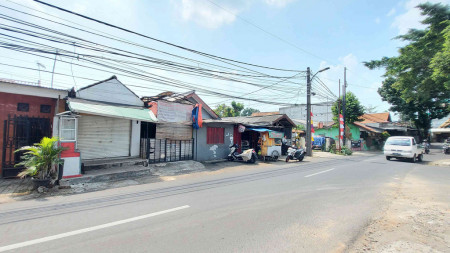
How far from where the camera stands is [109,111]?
997cm

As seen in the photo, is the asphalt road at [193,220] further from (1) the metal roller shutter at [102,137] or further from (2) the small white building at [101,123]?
(1) the metal roller shutter at [102,137]

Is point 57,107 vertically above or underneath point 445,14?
underneath

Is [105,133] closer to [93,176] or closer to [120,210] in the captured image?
[93,176]

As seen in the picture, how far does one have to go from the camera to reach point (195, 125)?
14133mm

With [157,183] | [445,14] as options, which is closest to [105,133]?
[157,183]

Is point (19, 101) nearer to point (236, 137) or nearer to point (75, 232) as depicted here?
A: point (75, 232)

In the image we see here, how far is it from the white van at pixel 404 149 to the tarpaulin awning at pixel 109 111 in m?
17.2

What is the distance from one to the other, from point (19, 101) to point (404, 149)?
73.8 ft

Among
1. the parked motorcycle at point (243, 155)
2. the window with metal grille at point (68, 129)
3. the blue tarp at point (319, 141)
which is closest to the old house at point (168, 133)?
the parked motorcycle at point (243, 155)

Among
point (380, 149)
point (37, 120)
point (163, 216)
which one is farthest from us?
point (380, 149)

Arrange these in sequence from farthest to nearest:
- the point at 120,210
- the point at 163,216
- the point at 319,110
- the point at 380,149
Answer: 1. the point at 319,110
2. the point at 380,149
3. the point at 120,210
4. the point at 163,216

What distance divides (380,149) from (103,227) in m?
38.0

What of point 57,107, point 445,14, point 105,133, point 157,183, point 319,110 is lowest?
point 157,183

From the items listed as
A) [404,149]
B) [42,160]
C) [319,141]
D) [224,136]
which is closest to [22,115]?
[42,160]
